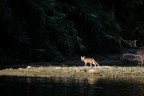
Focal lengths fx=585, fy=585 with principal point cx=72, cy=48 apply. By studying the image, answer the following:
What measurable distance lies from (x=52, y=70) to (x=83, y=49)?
8.71 meters

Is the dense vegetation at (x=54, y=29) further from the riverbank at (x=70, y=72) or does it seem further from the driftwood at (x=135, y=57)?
the riverbank at (x=70, y=72)

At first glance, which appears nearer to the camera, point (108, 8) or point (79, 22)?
point (79, 22)

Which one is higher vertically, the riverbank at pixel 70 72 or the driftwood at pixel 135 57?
the driftwood at pixel 135 57

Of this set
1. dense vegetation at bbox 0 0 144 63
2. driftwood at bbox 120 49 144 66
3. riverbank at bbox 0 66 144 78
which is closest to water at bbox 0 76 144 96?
riverbank at bbox 0 66 144 78

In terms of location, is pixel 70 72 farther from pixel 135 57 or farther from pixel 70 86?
pixel 135 57

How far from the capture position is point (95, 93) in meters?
19.1

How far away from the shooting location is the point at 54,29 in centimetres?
3338

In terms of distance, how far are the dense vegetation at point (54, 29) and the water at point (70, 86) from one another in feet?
26.1

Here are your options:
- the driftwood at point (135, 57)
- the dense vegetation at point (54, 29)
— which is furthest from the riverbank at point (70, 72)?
the driftwood at point (135, 57)

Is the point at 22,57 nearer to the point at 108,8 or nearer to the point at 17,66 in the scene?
the point at 17,66

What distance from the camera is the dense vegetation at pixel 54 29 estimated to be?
105 ft

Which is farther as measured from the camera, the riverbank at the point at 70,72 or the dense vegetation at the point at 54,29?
the dense vegetation at the point at 54,29

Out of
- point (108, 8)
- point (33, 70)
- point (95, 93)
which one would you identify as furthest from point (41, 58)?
point (95, 93)

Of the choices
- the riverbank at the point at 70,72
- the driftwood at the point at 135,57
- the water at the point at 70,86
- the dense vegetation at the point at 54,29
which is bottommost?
the water at the point at 70,86
